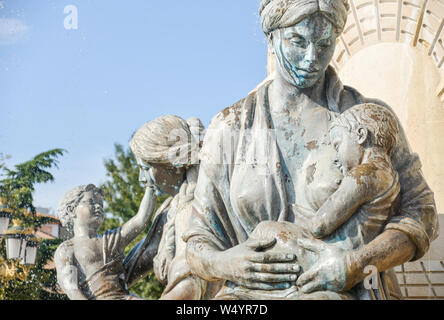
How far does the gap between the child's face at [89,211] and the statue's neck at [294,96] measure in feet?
5.54

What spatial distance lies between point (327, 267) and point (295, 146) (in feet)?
2.38

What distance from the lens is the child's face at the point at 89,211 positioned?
5.08 metres

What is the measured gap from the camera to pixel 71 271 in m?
4.98

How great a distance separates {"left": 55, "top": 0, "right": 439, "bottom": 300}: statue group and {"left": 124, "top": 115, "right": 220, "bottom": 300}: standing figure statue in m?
0.40

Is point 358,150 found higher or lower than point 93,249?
higher

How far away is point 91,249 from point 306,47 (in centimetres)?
217

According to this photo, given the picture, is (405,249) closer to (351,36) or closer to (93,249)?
(93,249)

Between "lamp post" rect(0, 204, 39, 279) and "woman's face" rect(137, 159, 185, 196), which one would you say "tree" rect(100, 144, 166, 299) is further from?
"woman's face" rect(137, 159, 185, 196)

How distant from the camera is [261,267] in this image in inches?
138

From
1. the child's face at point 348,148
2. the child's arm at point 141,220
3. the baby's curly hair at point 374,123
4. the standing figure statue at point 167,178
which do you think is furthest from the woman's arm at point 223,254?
the child's arm at point 141,220

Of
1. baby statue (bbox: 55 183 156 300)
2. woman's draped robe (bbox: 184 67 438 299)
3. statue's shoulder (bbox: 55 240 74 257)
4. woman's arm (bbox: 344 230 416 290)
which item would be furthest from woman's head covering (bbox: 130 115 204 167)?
woman's arm (bbox: 344 230 416 290)

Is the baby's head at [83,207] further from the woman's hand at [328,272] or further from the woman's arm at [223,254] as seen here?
the woman's hand at [328,272]

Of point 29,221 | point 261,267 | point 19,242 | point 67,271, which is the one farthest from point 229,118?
point 29,221
